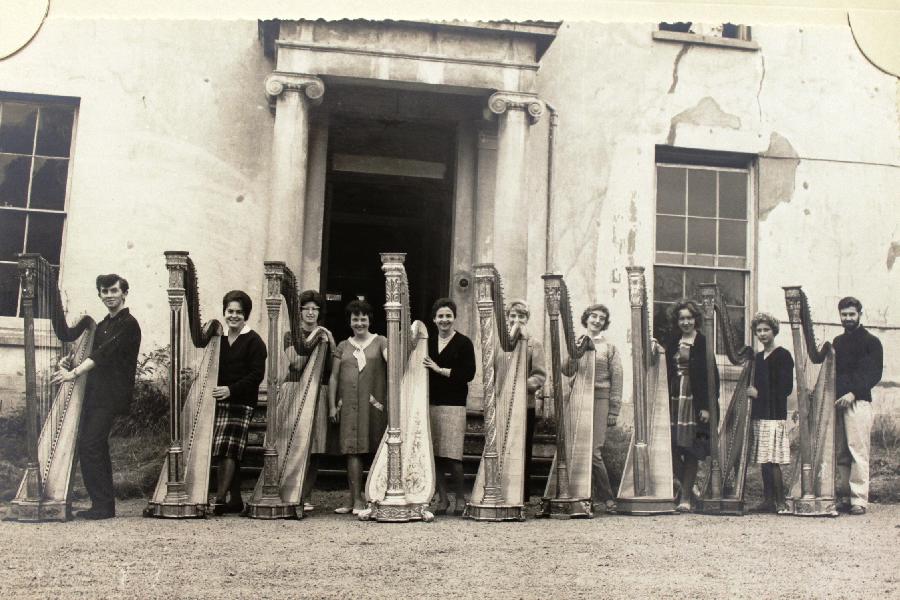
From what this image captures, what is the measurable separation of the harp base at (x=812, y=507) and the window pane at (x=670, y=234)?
1.20 metres

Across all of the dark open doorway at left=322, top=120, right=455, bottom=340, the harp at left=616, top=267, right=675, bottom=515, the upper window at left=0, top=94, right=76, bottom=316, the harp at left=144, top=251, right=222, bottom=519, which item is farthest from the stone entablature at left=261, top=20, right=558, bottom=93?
the harp at left=616, top=267, right=675, bottom=515

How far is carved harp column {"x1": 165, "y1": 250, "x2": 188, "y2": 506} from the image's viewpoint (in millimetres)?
3707

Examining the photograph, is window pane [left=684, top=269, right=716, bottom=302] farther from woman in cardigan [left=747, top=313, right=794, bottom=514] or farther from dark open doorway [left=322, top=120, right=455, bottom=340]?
dark open doorway [left=322, top=120, right=455, bottom=340]

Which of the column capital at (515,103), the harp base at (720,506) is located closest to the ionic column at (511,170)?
the column capital at (515,103)

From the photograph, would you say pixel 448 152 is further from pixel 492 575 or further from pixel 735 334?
pixel 492 575

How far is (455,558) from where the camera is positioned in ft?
11.2

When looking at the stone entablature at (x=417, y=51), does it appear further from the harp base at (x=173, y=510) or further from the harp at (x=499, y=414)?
the harp base at (x=173, y=510)

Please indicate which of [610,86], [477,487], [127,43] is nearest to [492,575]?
[477,487]

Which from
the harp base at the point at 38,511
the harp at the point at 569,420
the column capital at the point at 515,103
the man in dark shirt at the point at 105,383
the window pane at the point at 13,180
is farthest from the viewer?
the column capital at the point at 515,103

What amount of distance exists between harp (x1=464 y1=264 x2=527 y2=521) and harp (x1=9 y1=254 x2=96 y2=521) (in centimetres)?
161

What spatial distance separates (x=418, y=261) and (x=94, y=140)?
1.81 m

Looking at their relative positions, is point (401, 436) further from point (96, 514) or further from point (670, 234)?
point (670, 234)

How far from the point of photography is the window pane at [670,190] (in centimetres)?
442

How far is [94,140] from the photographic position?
414cm
